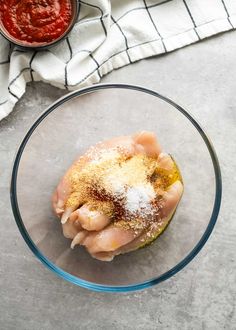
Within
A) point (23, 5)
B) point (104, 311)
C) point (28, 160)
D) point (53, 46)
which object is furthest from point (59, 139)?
point (104, 311)

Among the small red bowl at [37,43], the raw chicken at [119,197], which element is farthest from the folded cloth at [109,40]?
the raw chicken at [119,197]

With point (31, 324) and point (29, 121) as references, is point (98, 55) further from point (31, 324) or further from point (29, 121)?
point (31, 324)

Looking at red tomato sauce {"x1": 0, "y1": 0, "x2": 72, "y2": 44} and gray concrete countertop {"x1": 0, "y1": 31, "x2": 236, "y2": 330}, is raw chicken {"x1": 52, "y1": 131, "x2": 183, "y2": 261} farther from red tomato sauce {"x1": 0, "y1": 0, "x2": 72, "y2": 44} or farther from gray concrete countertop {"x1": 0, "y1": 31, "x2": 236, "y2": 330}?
red tomato sauce {"x1": 0, "y1": 0, "x2": 72, "y2": 44}

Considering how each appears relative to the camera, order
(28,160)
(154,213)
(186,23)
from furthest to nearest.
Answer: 1. (186,23)
2. (28,160)
3. (154,213)

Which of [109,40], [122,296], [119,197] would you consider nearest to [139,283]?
[122,296]

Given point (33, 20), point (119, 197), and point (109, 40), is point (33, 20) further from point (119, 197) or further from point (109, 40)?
point (119, 197)

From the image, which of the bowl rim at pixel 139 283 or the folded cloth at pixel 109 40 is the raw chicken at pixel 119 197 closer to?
the bowl rim at pixel 139 283
